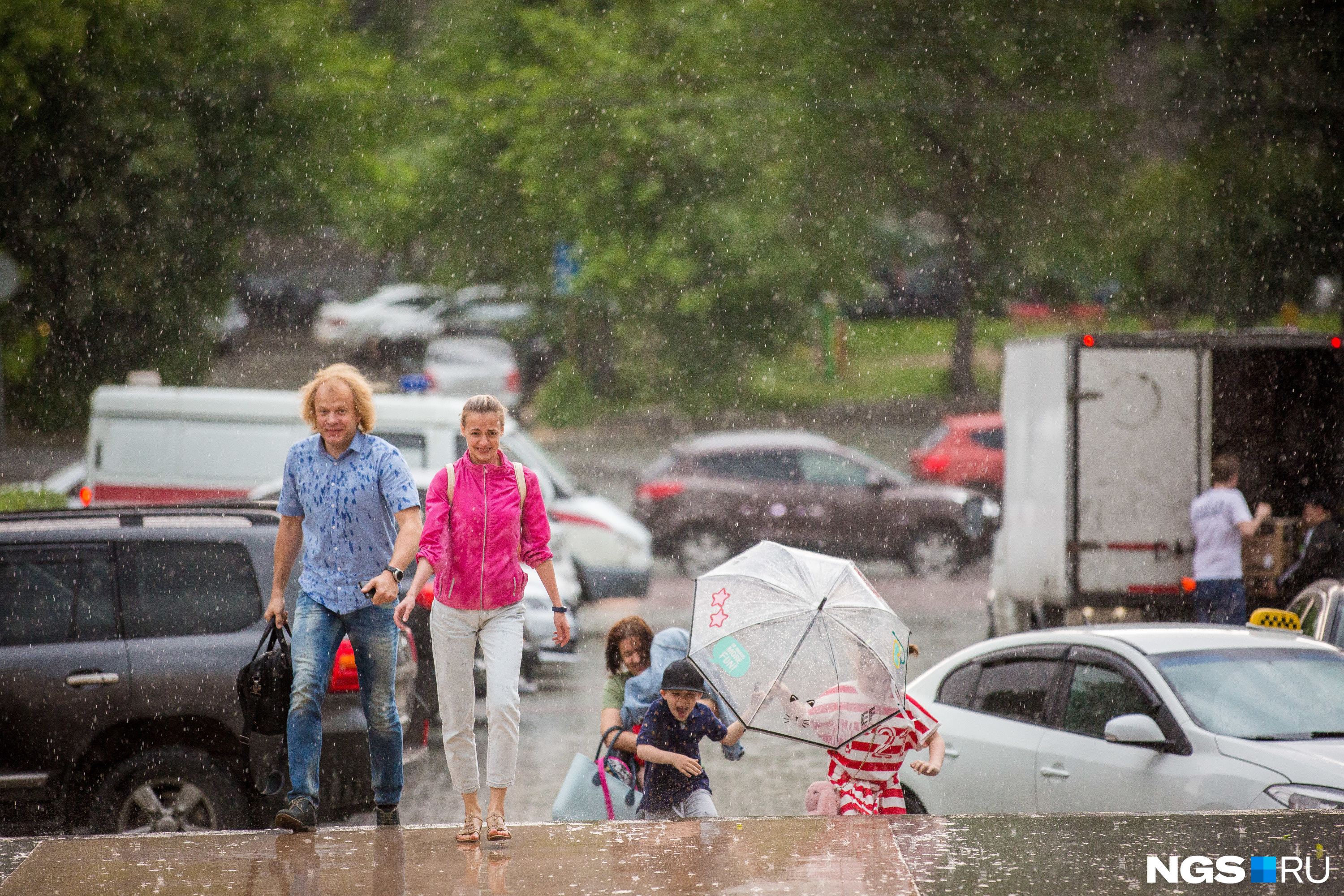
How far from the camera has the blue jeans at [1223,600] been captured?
11.2 meters

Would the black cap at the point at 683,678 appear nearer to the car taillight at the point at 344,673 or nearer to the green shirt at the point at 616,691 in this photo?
the green shirt at the point at 616,691

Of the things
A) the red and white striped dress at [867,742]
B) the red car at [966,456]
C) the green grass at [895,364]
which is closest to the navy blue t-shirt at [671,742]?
the red and white striped dress at [867,742]

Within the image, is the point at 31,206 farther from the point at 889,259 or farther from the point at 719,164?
the point at 889,259

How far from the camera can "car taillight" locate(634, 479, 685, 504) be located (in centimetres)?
1894

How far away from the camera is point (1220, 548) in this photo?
11094mm

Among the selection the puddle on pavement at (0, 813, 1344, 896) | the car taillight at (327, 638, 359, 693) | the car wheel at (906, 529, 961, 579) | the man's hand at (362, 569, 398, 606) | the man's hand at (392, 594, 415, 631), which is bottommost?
the car wheel at (906, 529, 961, 579)

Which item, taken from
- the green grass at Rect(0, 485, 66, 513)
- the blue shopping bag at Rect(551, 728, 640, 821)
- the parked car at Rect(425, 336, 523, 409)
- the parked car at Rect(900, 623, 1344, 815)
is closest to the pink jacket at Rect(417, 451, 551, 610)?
the blue shopping bag at Rect(551, 728, 640, 821)

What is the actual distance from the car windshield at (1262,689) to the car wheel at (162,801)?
416 cm

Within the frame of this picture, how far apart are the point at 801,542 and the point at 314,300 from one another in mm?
19799

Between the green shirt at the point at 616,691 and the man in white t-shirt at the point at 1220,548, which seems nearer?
the green shirt at the point at 616,691

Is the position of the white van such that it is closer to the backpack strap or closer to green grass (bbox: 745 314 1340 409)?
the backpack strap

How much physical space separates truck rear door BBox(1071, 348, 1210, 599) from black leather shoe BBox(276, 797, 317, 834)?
7.47 m

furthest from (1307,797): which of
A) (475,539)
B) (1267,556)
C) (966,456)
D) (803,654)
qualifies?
(966,456)

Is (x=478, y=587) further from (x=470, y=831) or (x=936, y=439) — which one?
(x=936, y=439)
